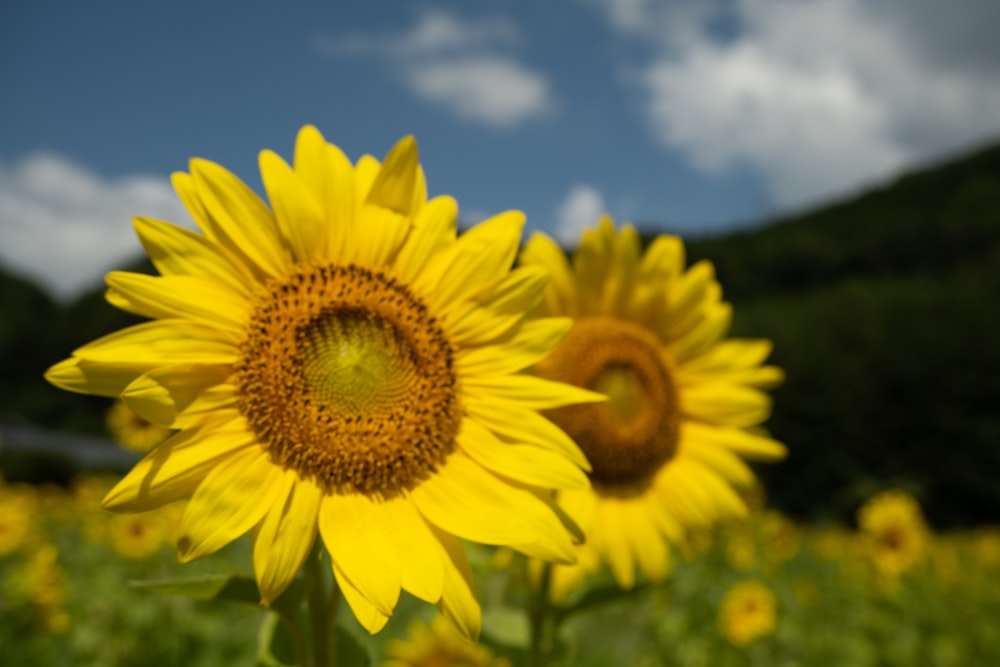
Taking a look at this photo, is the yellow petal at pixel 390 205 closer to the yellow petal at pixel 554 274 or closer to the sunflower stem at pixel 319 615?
the sunflower stem at pixel 319 615

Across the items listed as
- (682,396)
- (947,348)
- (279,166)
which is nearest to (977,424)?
(947,348)

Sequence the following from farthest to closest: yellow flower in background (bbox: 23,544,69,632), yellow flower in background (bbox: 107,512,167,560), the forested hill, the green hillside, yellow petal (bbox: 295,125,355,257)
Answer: the forested hill → the green hillside → yellow flower in background (bbox: 107,512,167,560) → yellow flower in background (bbox: 23,544,69,632) → yellow petal (bbox: 295,125,355,257)

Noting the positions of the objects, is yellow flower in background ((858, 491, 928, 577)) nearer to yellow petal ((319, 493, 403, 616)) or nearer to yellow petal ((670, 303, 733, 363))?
yellow petal ((670, 303, 733, 363))

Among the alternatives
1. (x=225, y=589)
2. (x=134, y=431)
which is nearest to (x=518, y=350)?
(x=225, y=589)

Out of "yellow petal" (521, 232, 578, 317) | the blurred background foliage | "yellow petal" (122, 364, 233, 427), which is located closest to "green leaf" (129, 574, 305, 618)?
"yellow petal" (122, 364, 233, 427)

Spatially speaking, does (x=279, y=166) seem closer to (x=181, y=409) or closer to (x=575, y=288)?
(x=181, y=409)

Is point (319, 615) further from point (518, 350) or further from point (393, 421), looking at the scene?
point (518, 350)

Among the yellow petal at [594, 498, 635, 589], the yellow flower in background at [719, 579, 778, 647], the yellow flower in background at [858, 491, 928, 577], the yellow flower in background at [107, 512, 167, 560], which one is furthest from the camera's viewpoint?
the yellow flower in background at [858, 491, 928, 577]

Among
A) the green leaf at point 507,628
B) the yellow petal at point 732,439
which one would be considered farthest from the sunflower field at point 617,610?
the yellow petal at point 732,439
